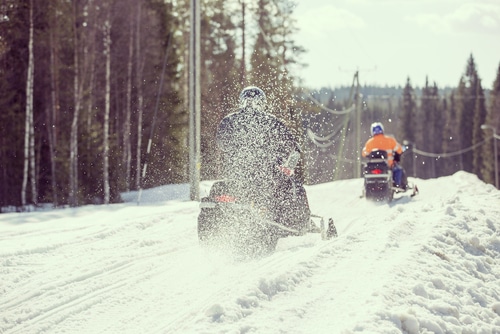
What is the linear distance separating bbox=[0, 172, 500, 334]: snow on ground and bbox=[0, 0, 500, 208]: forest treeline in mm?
13517

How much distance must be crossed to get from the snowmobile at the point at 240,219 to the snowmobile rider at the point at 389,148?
25.7 feet

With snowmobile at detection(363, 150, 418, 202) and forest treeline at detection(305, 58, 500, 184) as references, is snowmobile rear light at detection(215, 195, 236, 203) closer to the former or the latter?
snowmobile at detection(363, 150, 418, 202)

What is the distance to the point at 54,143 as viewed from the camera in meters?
28.1

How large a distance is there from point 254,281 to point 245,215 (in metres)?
Result: 2.14

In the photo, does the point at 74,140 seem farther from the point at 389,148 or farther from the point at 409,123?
the point at 409,123

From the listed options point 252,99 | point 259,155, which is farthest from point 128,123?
point 259,155

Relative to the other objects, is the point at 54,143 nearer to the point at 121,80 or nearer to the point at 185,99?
the point at 121,80

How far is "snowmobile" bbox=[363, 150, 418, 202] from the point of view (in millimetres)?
15250

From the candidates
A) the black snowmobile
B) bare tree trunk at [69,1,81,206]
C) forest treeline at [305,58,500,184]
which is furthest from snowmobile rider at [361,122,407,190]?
forest treeline at [305,58,500,184]

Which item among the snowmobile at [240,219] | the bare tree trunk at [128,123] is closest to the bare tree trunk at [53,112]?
the bare tree trunk at [128,123]

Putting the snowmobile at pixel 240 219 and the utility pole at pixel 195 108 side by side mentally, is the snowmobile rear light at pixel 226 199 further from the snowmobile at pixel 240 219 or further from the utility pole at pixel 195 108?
the utility pole at pixel 195 108

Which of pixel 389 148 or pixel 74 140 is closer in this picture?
pixel 389 148

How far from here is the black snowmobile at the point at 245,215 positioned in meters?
7.88

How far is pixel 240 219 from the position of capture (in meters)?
7.91
